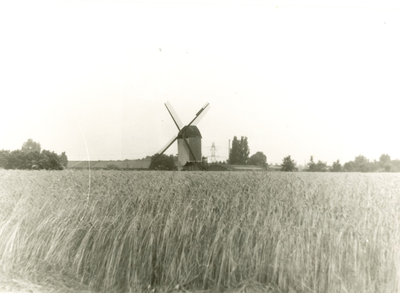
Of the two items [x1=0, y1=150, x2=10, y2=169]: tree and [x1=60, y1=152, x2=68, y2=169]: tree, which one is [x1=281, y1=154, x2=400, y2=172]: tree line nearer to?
[x1=60, y1=152, x2=68, y2=169]: tree

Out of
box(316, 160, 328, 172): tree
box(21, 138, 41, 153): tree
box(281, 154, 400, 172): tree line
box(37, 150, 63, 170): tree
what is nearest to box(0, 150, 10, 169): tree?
box(21, 138, 41, 153): tree

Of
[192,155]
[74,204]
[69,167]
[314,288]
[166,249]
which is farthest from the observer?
[192,155]

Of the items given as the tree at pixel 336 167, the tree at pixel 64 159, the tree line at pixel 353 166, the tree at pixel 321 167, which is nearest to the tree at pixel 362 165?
the tree line at pixel 353 166

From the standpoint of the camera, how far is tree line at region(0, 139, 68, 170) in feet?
23.1

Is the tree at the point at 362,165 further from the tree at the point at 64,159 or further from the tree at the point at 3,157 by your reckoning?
the tree at the point at 3,157

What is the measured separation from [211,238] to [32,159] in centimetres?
724

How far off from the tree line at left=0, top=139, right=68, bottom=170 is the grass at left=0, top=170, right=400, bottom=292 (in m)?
2.28

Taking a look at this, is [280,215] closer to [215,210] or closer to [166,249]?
[215,210]

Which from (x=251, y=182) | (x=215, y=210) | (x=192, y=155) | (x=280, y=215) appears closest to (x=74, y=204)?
(x=215, y=210)

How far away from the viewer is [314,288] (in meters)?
3.55

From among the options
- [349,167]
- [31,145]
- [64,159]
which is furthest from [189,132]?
[64,159]

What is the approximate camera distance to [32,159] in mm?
8469

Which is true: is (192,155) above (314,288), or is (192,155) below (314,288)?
above

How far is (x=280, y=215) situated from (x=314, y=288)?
101 cm
